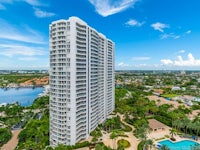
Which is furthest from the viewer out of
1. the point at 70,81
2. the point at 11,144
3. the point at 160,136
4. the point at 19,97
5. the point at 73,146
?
the point at 19,97

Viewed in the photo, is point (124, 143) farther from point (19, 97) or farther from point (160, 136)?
point (19, 97)

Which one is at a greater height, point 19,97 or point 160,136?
point 160,136

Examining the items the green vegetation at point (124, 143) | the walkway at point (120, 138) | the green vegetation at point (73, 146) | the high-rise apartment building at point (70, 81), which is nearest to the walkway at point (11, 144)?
the high-rise apartment building at point (70, 81)

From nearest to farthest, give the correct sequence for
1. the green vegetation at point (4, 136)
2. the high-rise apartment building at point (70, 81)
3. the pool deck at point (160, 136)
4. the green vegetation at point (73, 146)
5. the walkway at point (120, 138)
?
the green vegetation at point (73, 146)
the high-rise apartment building at point (70, 81)
the walkway at point (120, 138)
the green vegetation at point (4, 136)
the pool deck at point (160, 136)

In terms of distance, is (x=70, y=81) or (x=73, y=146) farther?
(x=73, y=146)

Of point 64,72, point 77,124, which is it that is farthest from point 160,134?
point 64,72

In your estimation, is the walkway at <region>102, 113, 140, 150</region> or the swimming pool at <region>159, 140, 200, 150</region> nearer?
the walkway at <region>102, 113, 140, 150</region>

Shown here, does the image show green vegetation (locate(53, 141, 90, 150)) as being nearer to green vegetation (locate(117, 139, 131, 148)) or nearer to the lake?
green vegetation (locate(117, 139, 131, 148))

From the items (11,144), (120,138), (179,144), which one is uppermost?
(120,138)

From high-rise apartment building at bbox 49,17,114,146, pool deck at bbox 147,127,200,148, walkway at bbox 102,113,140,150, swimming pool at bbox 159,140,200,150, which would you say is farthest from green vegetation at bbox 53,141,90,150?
swimming pool at bbox 159,140,200,150

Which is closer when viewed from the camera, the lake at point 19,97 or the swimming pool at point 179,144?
the swimming pool at point 179,144

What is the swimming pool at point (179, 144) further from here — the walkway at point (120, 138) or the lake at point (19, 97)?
the lake at point (19, 97)

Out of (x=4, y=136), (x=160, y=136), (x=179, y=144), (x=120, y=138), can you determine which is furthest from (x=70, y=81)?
(x=179, y=144)
